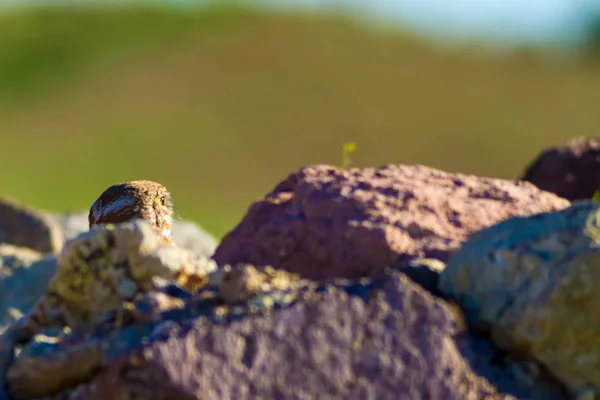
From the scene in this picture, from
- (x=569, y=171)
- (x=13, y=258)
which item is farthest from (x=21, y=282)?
(x=569, y=171)

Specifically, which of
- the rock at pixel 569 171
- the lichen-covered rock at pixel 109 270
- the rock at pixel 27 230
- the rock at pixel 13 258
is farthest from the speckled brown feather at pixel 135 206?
the rock at pixel 27 230

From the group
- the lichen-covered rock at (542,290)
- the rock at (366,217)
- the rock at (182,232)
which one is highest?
the rock at (182,232)

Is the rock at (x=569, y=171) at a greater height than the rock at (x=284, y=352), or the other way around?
A: the rock at (x=569, y=171)

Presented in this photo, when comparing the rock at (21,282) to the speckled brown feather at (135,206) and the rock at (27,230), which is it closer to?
the rock at (27,230)

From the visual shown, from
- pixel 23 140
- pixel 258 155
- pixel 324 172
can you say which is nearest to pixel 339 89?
pixel 258 155

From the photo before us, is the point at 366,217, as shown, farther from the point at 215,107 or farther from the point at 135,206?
the point at 215,107

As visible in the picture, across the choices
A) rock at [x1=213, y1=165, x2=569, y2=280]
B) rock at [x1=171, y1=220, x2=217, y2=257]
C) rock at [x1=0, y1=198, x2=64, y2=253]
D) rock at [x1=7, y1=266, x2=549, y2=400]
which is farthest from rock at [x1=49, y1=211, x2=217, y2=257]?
rock at [x1=7, y1=266, x2=549, y2=400]

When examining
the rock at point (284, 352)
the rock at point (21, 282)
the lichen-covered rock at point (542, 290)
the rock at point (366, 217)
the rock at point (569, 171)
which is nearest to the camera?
the rock at point (284, 352)

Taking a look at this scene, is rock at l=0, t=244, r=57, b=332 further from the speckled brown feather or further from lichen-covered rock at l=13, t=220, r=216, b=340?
lichen-covered rock at l=13, t=220, r=216, b=340

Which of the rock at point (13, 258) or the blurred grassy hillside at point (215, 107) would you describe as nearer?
the rock at point (13, 258)
